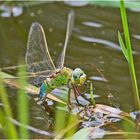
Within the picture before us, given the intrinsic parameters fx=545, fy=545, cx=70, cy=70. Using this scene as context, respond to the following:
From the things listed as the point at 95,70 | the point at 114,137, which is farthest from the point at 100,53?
the point at 114,137

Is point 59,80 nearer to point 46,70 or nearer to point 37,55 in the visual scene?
point 46,70

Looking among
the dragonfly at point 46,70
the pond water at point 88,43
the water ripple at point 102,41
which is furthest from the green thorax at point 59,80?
the water ripple at point 102,41

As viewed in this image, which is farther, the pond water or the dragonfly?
the pond water

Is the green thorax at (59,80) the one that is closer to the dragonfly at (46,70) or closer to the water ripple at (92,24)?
the dragonfly at (46,70)

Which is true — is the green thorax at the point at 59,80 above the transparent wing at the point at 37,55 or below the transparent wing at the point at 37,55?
below

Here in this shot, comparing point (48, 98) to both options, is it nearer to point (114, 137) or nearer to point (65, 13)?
point (114, 137)

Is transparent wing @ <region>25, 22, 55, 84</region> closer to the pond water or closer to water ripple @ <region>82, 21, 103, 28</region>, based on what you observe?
the pond water

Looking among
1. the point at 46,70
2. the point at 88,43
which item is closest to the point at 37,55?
the point at 46,70

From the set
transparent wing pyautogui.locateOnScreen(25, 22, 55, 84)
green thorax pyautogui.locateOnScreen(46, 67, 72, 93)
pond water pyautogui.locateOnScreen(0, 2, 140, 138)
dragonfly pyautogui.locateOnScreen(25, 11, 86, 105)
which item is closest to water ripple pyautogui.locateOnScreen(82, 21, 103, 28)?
pond water pyautogui.locateOnScreen(0, 2, 140, 138)
